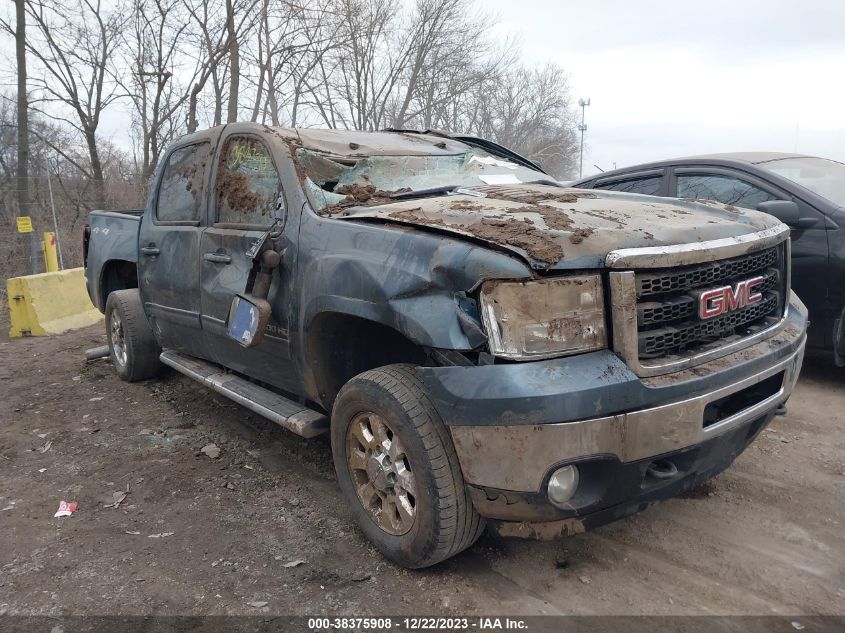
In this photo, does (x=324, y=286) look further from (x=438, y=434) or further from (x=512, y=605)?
(x=512, y=605)

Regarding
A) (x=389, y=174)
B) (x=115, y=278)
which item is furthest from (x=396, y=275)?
(x=115, y=278)

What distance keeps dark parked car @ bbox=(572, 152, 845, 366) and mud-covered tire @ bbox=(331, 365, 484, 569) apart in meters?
3.09

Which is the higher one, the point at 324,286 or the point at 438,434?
the point at 324,286

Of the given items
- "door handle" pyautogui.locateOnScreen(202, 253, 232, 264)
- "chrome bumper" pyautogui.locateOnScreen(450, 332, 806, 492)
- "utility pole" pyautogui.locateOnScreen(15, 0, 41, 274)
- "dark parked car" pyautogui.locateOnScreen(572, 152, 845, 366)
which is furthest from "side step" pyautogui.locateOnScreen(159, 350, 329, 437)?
"utility pole" pyautogui.locateOnScreen(15, 0, 41, 274)

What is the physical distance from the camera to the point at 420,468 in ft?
7.47

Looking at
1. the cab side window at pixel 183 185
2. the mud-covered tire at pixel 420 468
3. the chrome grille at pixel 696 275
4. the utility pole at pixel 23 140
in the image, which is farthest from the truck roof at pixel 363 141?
the utility pole at pixel 23 140

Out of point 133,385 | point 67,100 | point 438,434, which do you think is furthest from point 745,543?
point 67,100

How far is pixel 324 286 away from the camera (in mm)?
2764

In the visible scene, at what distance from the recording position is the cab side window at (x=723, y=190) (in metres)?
4.69

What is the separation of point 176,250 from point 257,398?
4.19ft

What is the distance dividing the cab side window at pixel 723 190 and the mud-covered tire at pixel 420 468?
3303 mm

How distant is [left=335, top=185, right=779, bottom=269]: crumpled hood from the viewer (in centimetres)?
217

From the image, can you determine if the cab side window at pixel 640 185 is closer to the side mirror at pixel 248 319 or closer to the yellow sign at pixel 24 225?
the side mirror at pixel 248 319

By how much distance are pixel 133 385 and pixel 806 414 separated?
5048 millimetres
